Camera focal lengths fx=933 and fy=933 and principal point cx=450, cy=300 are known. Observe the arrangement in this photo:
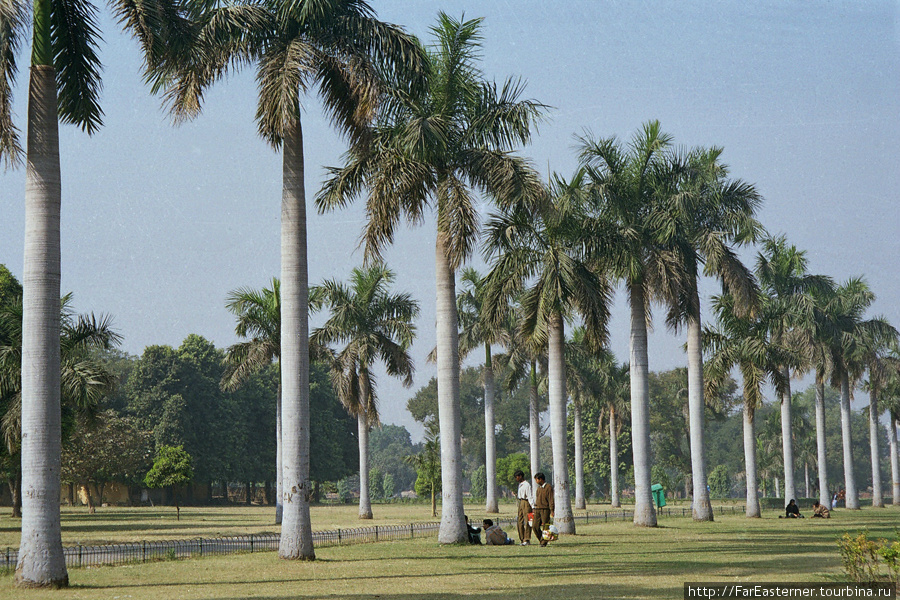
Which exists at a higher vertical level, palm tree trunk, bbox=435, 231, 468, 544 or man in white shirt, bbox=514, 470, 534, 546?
palm tree trunk, bbox=435, 231, 468, 544

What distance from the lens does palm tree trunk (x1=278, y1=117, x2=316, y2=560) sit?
19.6 m

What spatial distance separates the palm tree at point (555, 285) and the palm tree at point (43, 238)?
41.5 ft

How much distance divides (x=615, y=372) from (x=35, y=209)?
181 feet

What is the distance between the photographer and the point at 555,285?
2678 cm

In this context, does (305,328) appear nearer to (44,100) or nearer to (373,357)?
(44,100)

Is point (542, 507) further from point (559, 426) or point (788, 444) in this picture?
point (788, 444)

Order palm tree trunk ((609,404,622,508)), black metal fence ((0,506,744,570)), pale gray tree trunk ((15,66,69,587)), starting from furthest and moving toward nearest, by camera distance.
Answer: palm tree trunk ((609,404,622,508)) < black metal fence ((0,506,744,570)) < pale gray tree trunk ((15,66,69,587))

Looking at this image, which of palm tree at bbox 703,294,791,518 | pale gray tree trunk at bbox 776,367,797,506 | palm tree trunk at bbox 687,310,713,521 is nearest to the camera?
palm tree trunk at bbox 687,310,713,521

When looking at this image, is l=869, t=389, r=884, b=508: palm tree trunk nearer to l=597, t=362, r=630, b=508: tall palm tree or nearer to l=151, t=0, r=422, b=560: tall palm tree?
l=597, t=362, r=630, b=508: tall palm tree

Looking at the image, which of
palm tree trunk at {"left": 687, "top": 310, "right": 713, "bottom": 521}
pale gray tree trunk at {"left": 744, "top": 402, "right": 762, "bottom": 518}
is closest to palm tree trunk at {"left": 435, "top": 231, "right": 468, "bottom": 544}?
palm tree trunk at {"left": 687, "top": 310, "right": 713, "bottom": 521}

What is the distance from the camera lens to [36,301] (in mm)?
15328

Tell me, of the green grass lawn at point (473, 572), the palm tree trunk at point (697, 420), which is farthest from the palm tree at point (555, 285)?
the palm tree trunk at point (697, 420)

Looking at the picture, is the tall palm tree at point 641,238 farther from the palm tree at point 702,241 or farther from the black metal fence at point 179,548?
the black metal fence at point 179,548

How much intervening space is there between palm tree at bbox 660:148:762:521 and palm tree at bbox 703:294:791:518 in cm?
381
